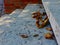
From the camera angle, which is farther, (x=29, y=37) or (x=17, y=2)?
(x=17, y=2)

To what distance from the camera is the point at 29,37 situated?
144 centimetres

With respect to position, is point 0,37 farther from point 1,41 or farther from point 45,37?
point 45,37

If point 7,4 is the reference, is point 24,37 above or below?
above

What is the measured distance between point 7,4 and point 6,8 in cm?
9

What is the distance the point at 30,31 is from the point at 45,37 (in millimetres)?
193

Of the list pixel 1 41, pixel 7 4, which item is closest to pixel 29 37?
pixel 1 41

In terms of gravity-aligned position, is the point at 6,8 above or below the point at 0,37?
below

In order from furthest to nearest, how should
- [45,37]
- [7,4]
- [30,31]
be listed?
[7,4], [30,31], [45,37]

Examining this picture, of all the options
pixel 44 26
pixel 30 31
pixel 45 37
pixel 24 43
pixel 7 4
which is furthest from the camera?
pixel 7 4

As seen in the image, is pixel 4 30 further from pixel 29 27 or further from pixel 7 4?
pixel 7 4

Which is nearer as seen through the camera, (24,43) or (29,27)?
(24,43)

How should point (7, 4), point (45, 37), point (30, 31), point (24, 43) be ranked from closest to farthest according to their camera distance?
point (24, 43)
point (45, 37)
point (30, 31)
point (7, 4)

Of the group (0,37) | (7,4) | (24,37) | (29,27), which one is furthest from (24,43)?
(7,4)

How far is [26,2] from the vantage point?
3.22m
